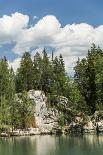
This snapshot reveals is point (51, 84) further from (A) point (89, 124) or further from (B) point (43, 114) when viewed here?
(A) point (89, 124)

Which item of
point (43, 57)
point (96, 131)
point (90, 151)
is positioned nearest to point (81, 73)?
point (43, 57)

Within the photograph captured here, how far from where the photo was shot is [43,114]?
141 m

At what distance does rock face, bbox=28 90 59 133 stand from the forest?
2.72 m

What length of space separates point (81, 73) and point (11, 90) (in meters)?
26.8

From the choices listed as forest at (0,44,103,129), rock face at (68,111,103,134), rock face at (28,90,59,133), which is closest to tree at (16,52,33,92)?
forest at (0,44,103,129)

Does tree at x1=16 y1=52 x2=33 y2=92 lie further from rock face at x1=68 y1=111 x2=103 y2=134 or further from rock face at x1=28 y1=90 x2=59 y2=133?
rock face at x1=68 y1=111 x2=103 y2=134

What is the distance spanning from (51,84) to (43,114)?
43.7 feet

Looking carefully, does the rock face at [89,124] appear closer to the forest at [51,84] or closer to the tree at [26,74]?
the forest at [51,84]

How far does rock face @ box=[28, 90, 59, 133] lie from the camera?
443 feet

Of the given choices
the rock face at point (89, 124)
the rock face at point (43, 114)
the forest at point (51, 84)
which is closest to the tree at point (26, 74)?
the forest at point (51, 84)

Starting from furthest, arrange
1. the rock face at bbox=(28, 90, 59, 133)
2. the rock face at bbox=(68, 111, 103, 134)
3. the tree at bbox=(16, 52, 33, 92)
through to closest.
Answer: the tree at bbox=(16, 52, 33, 92)
the rock face at bbox=(28, 90, 59, 133)
the rock face at bbox=(68, 111, 103, 134)

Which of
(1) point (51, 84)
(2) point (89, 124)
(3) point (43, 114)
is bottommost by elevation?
(2) point (89, 124)

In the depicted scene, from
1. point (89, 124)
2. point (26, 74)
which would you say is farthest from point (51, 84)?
point (89, 124)

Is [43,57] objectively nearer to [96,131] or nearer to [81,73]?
[81,73]
